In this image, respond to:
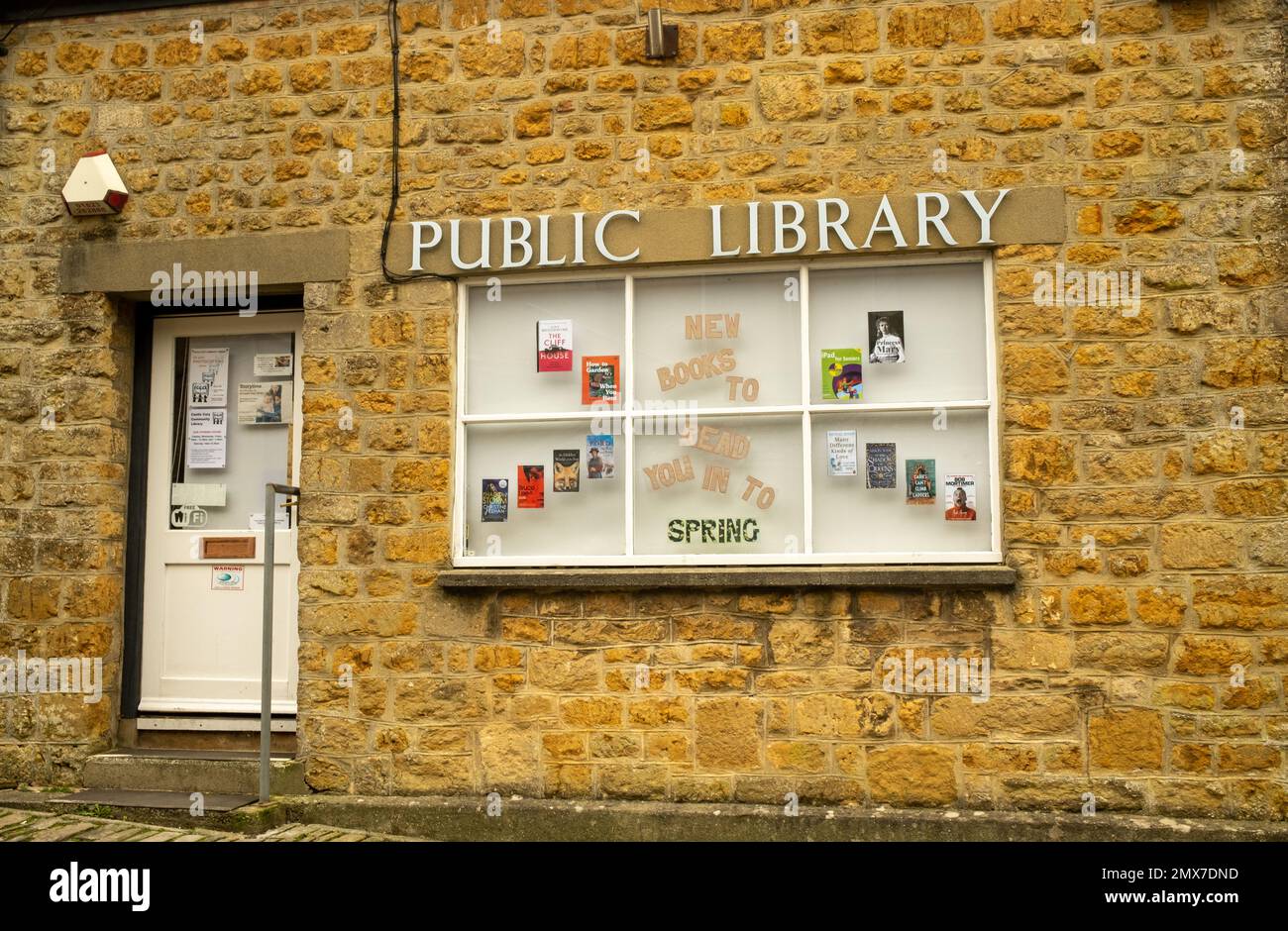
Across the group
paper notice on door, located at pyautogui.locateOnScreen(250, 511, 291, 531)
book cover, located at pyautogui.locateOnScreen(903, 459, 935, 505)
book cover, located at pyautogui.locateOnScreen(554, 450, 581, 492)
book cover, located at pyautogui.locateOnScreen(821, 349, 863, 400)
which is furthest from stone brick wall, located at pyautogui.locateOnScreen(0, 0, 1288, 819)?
book cover, located at pyautogui.locateOnScreen(821, 349, 863, 400)

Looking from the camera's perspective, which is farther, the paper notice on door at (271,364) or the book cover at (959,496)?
the paper notice on door at (271,364)

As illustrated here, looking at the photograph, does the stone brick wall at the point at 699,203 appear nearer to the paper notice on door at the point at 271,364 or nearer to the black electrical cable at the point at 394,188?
the black electrical cable at the point at 394,188

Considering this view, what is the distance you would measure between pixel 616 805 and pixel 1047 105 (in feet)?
13.4

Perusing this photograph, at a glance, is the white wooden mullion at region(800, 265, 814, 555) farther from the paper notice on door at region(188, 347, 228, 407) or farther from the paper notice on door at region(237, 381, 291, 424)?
the paper notice on door at region(188, 347, 228, 407)

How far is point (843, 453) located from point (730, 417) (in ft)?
2.00

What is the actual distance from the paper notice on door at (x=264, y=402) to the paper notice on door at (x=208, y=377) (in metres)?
0.11

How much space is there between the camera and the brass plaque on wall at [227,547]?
21.8 ft

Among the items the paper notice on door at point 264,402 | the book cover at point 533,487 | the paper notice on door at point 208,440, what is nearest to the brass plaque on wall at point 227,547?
the paper notice on door at point 208,440

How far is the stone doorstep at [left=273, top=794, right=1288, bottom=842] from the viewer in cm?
544

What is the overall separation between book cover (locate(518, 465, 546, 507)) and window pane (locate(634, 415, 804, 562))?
20.1 inches

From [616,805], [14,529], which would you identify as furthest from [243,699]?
[616,805]
